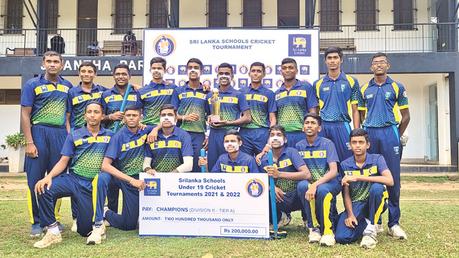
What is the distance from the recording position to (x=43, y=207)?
4984 millimetres

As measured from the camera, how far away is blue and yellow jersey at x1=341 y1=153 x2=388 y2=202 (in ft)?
16.1

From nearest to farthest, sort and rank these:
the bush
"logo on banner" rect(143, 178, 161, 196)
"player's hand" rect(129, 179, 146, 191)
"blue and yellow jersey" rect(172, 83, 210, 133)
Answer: "player's hand" rect(129, 179, 146, 191), "logo on banner" rect(143, 178, 161, 196), "blue and yellow jersey" rect(172, 83, 210, 133), the bush

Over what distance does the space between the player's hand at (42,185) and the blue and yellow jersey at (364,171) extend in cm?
322

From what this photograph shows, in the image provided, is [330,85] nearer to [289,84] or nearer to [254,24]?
[289,84]

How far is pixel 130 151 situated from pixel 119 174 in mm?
355

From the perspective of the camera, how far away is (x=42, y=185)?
16.0ft

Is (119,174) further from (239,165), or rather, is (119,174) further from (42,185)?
(239,165)

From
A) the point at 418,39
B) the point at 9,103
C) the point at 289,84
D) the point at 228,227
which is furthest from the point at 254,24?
the point at 228,227

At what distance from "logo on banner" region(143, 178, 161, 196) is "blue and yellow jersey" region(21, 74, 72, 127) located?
134 cm

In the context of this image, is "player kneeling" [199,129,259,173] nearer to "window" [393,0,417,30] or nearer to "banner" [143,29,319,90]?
"banner" [143,29,319,90]

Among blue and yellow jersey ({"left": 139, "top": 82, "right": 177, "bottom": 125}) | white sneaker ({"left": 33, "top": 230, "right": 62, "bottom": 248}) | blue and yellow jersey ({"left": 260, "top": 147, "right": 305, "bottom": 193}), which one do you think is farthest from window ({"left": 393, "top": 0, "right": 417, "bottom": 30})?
Result: white sneaker ({"left": 33, "top": 230, "right": 62, "bottom": 248})

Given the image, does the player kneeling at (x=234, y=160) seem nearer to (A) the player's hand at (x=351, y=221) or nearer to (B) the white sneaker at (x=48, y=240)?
(A) the player's hand at (x=351, y=221)

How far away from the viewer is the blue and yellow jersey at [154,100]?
19.4 ft

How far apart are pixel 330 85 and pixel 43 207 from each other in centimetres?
Answer: 362
